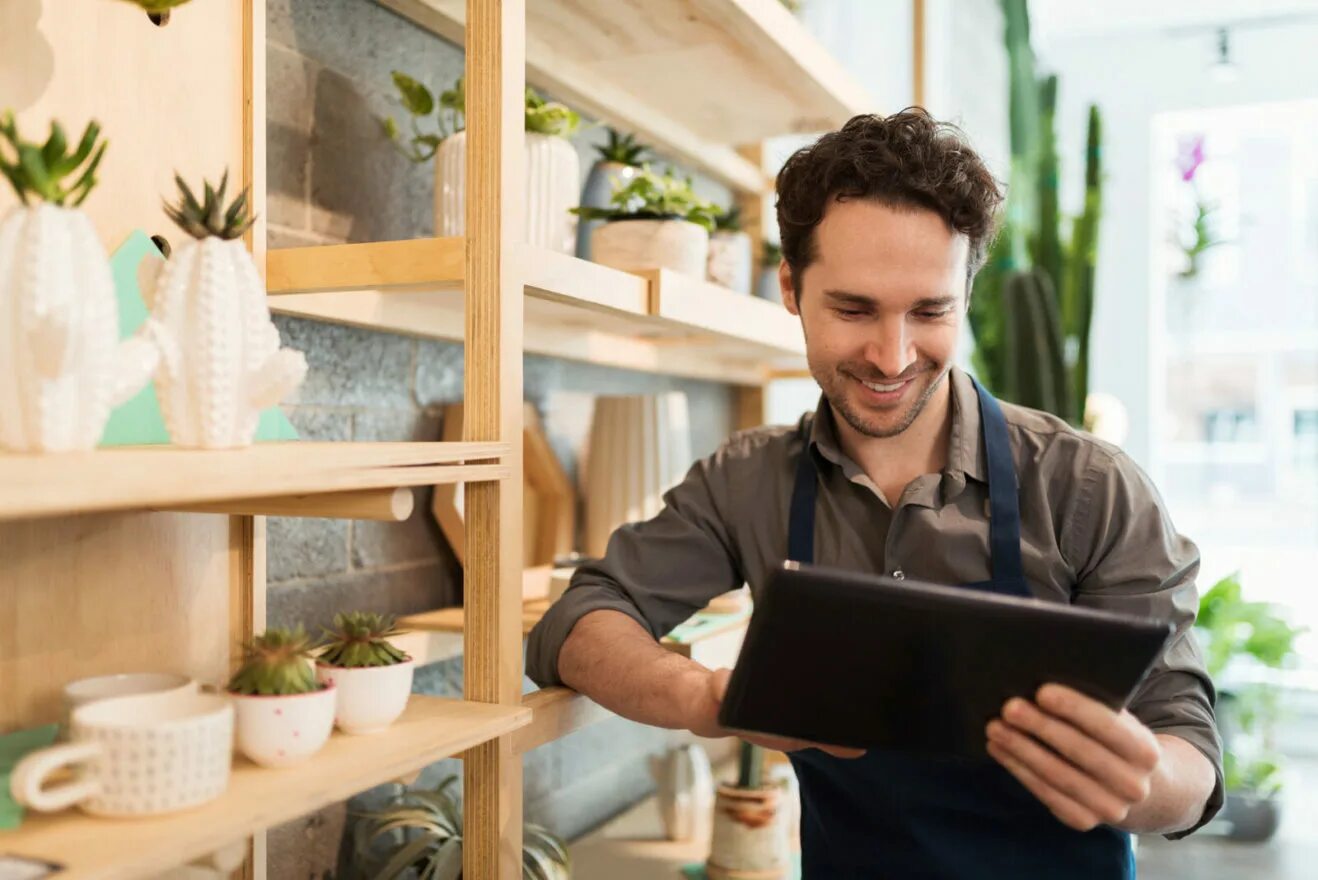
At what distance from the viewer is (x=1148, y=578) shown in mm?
1141

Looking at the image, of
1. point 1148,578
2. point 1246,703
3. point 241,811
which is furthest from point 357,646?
point 1246,703

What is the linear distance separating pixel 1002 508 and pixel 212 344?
0.84 m

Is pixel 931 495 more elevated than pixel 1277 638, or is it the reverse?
pixel 931 495

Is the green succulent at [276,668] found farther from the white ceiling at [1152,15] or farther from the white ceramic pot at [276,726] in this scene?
the white ceiling at [1152,15]

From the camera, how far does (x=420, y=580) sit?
57.3 inches

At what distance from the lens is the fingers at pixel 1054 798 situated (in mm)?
857

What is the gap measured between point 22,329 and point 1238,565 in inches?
138

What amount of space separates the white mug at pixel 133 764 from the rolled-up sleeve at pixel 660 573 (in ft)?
1.66

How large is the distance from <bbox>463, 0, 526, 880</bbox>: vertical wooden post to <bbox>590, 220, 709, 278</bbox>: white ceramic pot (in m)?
0.42

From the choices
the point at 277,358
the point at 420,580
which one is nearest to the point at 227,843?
the point at 277,358

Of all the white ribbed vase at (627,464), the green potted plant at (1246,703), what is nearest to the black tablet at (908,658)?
the white ribbed vase at (627,464)

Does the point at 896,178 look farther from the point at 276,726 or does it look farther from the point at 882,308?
the point at 276,726

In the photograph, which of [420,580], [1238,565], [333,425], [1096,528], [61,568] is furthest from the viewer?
[1238,565]

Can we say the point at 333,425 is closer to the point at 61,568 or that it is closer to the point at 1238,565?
the point at 61,568
